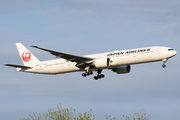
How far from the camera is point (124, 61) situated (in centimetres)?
5097

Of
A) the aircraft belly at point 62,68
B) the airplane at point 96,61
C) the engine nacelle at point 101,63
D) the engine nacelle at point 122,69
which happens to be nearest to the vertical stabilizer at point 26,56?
the airplane at point 96,61

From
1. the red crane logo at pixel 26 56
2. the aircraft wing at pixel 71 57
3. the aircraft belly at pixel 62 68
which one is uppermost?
the red crane logo at pixel 26 56

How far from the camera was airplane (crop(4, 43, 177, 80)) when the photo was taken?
5041 cm

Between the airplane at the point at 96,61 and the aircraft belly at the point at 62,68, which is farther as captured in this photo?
the aircraft belly at the point at 62,68

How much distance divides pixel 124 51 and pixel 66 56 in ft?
31.1

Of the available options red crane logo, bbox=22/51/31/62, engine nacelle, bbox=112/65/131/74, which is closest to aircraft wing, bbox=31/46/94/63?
engine nacelle, bbox=112/65/131/74

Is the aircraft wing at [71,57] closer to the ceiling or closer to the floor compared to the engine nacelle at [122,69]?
closer to the ceiling

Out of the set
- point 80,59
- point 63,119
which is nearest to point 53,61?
point 80,59

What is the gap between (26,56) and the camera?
2436 inches

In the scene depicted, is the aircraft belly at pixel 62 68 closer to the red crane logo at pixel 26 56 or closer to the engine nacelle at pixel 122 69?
the red crane logo at pixel 26 56

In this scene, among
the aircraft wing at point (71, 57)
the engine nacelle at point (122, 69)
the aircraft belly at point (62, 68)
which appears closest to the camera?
the aircraft wing at point (71, 57)

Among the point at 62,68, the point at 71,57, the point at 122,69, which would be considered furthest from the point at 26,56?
the point at 122,69

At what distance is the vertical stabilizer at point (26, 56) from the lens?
60.7 m

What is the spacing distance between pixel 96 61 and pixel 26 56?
1633 cm
